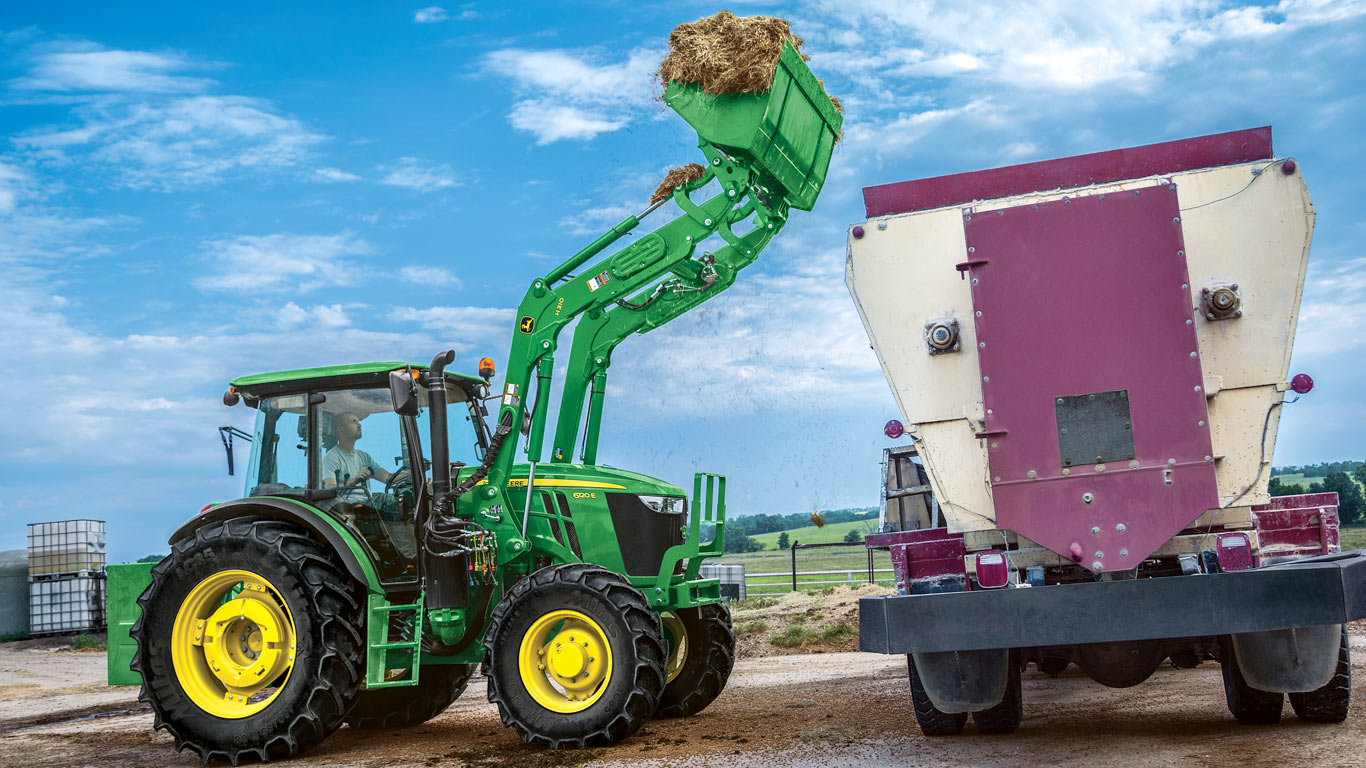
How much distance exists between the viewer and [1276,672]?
581 cm

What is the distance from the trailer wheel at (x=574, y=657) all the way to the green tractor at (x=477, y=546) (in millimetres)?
15

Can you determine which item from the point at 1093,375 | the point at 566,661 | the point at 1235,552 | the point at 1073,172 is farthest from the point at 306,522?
the point at 1235,552

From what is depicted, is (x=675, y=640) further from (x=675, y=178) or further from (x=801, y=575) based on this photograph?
(x=801, y=575)

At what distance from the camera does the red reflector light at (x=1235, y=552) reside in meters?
5.64

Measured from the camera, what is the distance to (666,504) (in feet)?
30.1

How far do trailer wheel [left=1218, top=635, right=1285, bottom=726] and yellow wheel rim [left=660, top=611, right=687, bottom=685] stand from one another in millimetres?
4108

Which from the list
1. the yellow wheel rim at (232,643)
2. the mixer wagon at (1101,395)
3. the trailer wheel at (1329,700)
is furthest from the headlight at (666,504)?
the trailer wheel at (1329,700)

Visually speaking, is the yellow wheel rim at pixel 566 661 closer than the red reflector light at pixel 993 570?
No

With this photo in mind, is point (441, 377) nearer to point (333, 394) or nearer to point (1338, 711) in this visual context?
point (333, 394)

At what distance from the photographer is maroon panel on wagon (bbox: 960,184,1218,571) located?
559cm

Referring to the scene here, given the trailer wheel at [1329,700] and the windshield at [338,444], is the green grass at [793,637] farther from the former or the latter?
the trailer wheel at [1329,700]

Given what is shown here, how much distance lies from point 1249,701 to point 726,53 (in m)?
5.60

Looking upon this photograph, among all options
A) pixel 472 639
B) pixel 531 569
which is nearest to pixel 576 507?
pixel 531 569

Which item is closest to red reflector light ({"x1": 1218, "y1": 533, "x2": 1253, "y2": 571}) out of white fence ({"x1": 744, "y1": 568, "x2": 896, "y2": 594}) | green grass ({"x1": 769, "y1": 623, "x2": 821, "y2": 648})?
green grass ({"x1": 769, "y1": 623, "x2": 821, "y2": 648})
